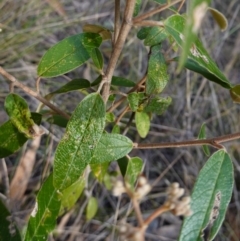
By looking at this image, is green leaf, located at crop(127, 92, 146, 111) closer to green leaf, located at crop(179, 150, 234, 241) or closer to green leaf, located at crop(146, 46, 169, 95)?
green leaf, located at crop(146, 46, 169, 95)

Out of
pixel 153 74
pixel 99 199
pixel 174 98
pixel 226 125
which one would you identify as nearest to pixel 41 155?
pixel 99 199

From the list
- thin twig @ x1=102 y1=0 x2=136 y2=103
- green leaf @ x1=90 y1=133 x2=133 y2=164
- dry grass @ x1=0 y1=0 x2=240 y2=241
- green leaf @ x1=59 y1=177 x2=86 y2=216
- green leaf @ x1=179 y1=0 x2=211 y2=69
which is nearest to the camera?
green leaf @ x1=179 y1=0 x2=211 y2=69

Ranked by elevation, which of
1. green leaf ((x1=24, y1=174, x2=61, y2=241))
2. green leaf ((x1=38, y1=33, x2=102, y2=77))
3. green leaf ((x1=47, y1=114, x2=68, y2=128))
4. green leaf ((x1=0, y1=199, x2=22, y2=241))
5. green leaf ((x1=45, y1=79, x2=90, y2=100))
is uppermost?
green leaf ((x1=38, y1=33, x2=102, y2=77))

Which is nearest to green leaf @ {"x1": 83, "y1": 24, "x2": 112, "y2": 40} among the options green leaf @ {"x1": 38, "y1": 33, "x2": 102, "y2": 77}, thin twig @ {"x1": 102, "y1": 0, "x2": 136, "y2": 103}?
green leaf @ {"x1": 38, "y1": 33, "x2": 102, "y2": 77}

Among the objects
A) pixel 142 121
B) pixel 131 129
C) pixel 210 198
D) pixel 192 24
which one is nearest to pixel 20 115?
pixel 142 121

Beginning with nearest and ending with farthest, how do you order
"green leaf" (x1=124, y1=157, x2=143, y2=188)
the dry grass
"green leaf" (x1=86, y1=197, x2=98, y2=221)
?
"green leaf" (x1=124, y1=157, x2=143, y2=188) < "green leaf" (x1=86, y1=197, x2=98, y2=221) < the dry grass

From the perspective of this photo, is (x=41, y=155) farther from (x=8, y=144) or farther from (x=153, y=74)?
(x=153, y=74)
